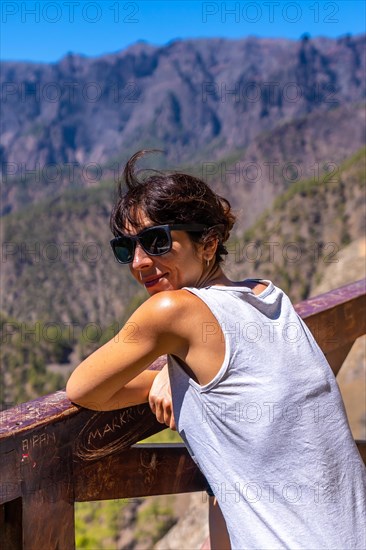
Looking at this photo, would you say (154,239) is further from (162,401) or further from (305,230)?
(305,230)

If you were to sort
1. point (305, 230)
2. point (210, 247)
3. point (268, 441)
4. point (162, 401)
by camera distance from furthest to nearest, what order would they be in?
point (305, 230) < point (210, 247) < point (162, 401) < point (268, 441)

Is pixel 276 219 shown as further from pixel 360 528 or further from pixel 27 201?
pixel 27 201

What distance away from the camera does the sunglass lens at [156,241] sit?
65.7 inches

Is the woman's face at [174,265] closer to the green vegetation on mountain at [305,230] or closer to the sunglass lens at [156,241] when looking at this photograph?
the sunglass lens at [156,241]

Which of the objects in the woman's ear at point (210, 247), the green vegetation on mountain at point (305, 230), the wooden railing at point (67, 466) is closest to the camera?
the wooden railing at point (67, 466)

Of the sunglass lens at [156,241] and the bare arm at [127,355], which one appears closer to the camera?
the bare arm at [127,355]

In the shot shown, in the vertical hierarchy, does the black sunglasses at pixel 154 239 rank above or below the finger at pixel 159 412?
above

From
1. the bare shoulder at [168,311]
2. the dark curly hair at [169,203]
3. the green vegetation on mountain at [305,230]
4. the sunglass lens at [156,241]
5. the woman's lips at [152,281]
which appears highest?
the dark curly hair at [169,203]

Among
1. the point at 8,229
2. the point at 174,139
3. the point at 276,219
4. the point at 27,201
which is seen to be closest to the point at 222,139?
the point at 174,139

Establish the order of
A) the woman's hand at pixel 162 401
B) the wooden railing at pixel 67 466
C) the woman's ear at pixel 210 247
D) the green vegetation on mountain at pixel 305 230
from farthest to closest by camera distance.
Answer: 1. the green vegetation on mountain at pixel 305 230
2. the woman's ear at pixel 210 247
3. the woman's hand at pixel 162 401
4. the wooden railing at pixel 67 466

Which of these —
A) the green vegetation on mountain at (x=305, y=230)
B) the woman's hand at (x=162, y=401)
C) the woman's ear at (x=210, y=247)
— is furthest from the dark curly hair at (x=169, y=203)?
the green vegetation on mountain at (x=305, y=230)

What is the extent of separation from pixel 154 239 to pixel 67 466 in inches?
21.3

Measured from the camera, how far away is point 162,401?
1638 millimetres

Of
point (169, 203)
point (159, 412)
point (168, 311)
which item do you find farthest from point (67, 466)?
point (169, 203)
